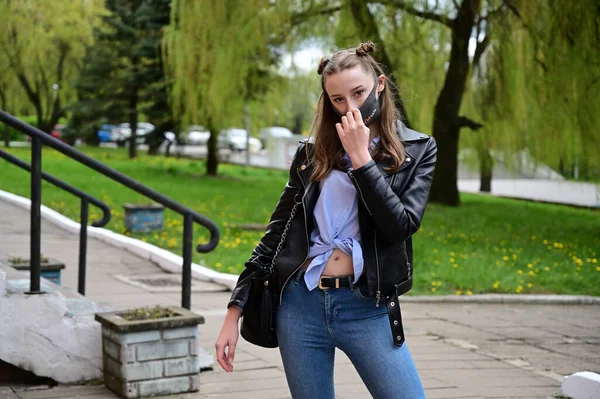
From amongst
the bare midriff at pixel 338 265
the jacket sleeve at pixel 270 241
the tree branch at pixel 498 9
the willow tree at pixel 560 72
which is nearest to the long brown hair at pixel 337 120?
the jacket sleeve at pixel 270 241

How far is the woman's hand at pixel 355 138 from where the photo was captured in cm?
264

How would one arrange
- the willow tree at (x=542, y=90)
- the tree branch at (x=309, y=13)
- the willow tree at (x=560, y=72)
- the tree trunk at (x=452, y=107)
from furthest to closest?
the tree branch at (x=309, y=13), the tree trunk at (x=452, y=107), the willow tree at (x=542, y=90), the willow tree at (x=560, y=72)

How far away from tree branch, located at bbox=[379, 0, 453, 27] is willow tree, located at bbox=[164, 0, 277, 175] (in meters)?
2.56

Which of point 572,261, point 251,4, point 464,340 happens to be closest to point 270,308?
point 464,340

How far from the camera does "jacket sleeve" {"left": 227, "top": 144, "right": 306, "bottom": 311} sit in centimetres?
294

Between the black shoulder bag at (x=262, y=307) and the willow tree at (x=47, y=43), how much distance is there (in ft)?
103

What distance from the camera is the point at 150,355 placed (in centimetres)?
518

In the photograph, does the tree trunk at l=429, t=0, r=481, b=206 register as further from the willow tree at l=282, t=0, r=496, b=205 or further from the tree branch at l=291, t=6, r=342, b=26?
the tree branch at l=291, t=6, r=342, b=26

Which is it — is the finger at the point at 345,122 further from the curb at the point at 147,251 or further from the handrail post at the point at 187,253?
the curb at the point at 147,251

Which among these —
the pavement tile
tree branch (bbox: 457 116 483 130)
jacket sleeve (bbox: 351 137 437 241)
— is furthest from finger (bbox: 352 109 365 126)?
tree branch (bbox: 457 116 483 130)

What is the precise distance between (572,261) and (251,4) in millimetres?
7944

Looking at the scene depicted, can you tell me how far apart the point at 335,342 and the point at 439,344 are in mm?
Result: 4484

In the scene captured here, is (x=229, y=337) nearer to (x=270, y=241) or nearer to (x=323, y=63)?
(x=270, y=241)

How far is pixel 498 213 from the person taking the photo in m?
19.8
